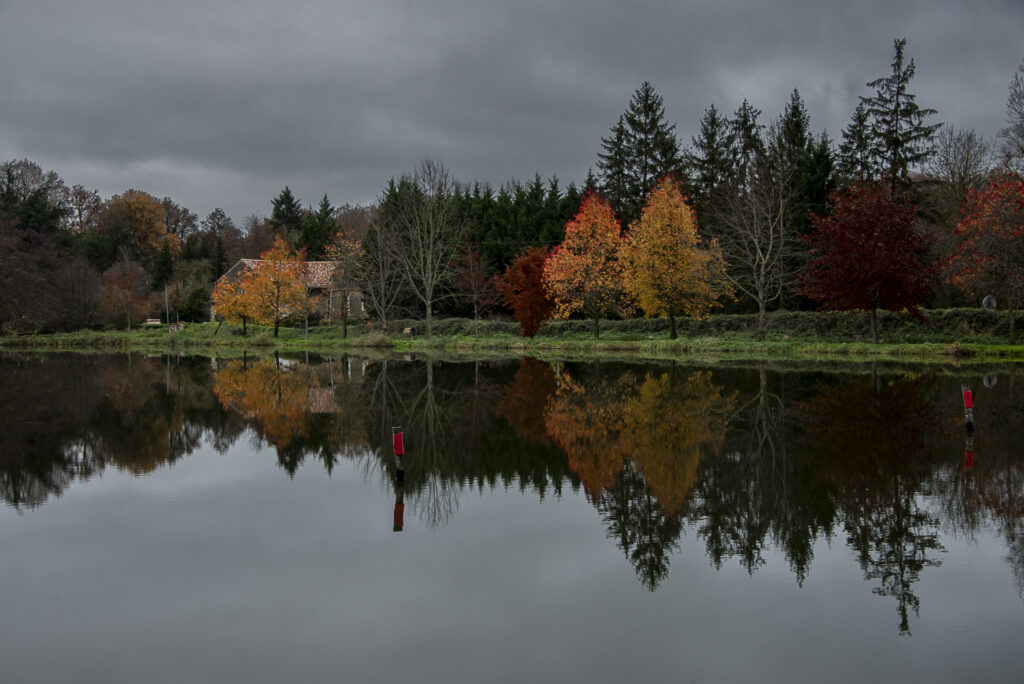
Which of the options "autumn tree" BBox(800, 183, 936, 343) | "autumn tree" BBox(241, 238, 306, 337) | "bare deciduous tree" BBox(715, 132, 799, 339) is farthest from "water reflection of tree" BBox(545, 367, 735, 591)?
"autumn tree" BBox(241, 238, 306, 337)

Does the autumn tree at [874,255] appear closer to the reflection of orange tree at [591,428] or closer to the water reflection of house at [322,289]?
the reflection of orange tree at [591,428]

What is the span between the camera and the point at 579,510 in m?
9.23

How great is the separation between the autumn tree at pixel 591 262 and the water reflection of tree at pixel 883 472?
1898cm

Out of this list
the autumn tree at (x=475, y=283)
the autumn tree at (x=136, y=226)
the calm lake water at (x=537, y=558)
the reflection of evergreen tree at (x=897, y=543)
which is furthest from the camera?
the autumn tree at (x=136, y=226)

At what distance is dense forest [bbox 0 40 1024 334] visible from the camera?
2792 cm

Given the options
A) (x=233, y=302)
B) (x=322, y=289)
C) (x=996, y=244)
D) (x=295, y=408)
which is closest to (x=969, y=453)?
(x=295, y=408)

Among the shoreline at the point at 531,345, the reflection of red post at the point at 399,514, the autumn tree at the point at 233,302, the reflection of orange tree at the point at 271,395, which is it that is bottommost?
the reflection of red post at the point at 399,514

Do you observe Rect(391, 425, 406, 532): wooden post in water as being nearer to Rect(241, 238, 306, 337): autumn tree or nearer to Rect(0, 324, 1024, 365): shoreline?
Rect(0, 324, 1024, 365): shoreline

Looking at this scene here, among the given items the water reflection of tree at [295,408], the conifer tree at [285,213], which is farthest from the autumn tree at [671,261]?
the conifer tree at [285,213]

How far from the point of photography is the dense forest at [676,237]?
2792 cm

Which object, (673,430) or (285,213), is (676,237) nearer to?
(673,430)

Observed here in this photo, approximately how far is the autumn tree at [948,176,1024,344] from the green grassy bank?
273cm

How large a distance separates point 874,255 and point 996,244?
12.7 feet

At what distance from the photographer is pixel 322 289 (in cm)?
5934
